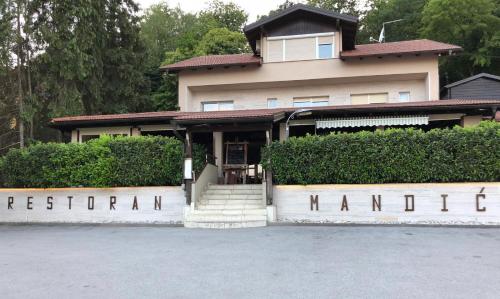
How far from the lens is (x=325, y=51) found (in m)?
19.8

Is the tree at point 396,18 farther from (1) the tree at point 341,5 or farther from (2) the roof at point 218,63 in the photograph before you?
(2) the roof at point 218,63

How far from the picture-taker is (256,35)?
20672 millimetres

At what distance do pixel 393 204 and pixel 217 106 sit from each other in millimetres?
11046

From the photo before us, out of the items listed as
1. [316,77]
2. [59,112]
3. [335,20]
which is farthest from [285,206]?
[59,112]

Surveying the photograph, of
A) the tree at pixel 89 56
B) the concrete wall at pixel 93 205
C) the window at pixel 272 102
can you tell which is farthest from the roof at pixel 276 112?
the tree at pixel 89 56

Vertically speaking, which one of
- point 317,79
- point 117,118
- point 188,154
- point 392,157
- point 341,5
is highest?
point 341,5

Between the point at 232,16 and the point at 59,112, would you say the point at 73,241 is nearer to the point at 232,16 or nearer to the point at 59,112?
the point at 59,112

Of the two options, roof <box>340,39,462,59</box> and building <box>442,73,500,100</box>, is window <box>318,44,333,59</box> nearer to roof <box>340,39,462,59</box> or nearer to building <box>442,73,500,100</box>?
roof <box>340,39,462,59</box>

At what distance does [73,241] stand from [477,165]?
463 inches

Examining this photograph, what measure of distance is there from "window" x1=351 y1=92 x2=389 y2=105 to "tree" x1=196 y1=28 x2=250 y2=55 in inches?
667

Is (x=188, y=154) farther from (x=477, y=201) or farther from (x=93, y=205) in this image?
(x=477, y=201)

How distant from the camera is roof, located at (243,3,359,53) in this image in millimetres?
19225

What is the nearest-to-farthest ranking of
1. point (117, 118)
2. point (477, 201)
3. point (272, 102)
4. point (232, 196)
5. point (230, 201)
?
point (477, 201), point (230, 201), point (232, 196), point (117, 118), point (272, 102)

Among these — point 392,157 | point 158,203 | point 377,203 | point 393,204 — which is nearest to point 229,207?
point 158,203
